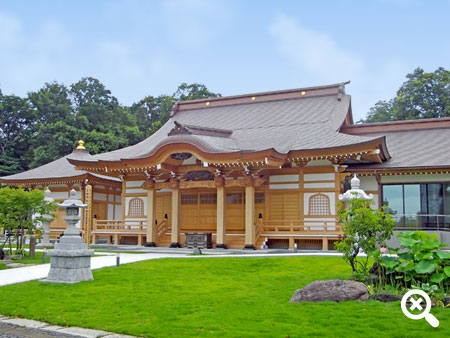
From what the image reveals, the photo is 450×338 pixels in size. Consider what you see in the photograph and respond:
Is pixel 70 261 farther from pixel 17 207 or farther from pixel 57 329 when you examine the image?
pixel 17 207

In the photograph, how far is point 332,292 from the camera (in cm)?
864

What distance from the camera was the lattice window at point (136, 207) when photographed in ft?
83.7

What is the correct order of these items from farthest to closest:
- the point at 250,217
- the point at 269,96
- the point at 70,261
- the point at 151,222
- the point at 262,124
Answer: the point at 269,96 → the point at 262,124 → the point at 151,222 → the point at 250,217 → the point at 70,261

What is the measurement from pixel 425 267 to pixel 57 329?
6.53 m

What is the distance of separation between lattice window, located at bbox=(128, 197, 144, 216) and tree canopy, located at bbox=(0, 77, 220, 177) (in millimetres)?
17155

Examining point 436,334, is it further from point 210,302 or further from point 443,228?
point 443,228

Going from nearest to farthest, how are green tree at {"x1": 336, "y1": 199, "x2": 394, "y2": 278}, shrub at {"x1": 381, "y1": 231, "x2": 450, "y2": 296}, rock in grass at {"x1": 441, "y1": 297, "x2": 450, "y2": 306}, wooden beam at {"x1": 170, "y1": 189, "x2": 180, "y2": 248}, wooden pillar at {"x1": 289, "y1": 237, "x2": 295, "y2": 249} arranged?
rock in grass at {"x1": 441, "y1": 297, "x2": 450, "y2": 306}
shrub at {"x1": 381, "y1": 231, "x2": 450, "y2": 296}
green tree at {"x1": 336, "y1": 199, "x2": 394, "y2": 278}
wooden pillar at {"x1": 289, "y1": 237, "x2": 295, "y2": 249}
wooden beam at {"x1": 170, "y1": 189, "x2": 180, "y2": 248}

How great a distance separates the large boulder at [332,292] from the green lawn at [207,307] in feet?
0.76

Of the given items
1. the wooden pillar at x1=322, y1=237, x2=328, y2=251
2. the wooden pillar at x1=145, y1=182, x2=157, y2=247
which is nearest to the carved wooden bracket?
the wooden pillar at x1=145, y1=182, x2=157, y2=247

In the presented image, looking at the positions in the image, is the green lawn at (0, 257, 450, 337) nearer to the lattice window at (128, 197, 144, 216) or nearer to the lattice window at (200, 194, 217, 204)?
the lattice window at (200, 194, 217, 204)

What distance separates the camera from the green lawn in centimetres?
712

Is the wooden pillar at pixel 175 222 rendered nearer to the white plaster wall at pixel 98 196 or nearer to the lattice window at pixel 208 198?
the lattice window at pixel 208 198

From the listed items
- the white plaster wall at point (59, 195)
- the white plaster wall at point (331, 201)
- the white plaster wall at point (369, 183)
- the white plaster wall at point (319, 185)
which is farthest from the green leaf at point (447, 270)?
the white plaster wall at point (59, 195)

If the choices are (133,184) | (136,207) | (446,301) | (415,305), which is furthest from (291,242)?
(415,305)
